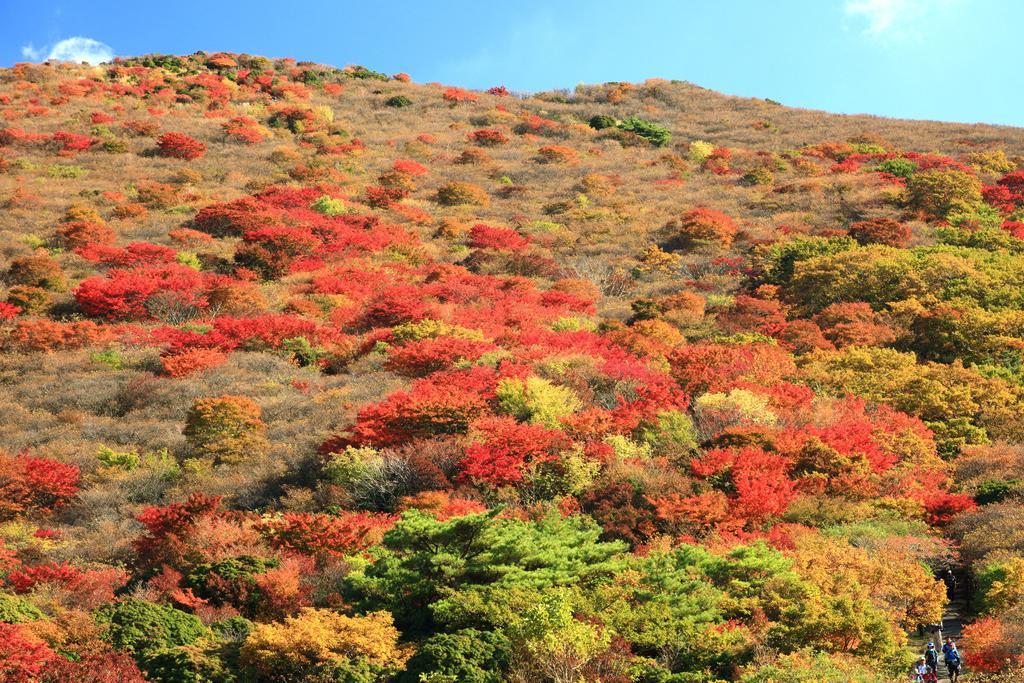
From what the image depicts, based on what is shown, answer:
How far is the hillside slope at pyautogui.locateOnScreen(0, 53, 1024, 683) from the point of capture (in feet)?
46.3

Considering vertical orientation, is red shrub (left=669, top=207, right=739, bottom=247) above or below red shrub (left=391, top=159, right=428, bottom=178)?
below

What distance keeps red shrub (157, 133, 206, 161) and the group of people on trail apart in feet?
162

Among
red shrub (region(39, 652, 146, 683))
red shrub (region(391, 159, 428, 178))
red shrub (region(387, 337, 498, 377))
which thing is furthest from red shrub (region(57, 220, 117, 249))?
red shrub (region(39, 652, 146, 683))

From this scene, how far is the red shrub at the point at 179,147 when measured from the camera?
54.5m

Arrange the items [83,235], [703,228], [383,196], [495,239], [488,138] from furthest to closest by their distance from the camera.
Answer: [488,138] < [383,196] < [703,228] < [495,239] < [83,235]

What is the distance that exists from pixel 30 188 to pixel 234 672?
41.5 m

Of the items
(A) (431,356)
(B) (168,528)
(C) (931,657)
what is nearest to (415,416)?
(A) (431,356)

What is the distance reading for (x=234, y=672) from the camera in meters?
13.2

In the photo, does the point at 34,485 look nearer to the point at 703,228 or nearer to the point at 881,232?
the point at 703,228

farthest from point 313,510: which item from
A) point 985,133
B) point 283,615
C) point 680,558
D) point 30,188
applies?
point 985,133

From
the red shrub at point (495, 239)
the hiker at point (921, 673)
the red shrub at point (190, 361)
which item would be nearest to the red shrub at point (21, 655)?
the hiker at point (921, 673)

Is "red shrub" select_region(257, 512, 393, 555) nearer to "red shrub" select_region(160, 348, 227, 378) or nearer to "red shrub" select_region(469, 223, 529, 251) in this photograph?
"red shrub" select_region(160, 348, 227, 378)

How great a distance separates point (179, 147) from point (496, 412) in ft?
129

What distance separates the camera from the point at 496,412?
2264 centimetres
